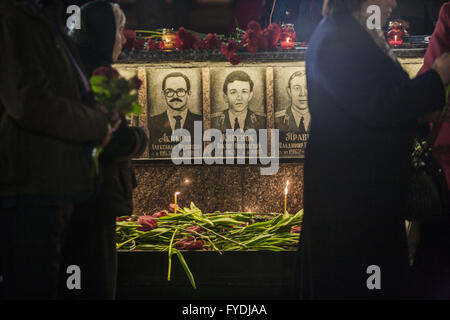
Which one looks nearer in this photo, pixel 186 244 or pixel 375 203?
pixel 375 203

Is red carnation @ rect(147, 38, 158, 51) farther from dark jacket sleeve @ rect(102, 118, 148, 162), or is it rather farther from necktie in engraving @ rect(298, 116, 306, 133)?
dark jacket sleeve @ rect(102, 118, 148, 162)

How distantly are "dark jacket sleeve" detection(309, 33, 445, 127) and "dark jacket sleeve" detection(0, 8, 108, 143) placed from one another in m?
1.08

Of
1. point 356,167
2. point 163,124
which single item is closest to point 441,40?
point 356,167

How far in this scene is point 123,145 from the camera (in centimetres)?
232

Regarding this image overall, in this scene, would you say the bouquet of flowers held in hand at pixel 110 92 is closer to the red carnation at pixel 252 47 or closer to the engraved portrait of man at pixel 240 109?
the red carnation at pixel 252 47

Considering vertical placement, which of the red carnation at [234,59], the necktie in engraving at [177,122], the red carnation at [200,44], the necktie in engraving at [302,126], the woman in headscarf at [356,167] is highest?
the red carnation at [200,44]

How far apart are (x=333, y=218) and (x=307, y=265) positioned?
0.94 feet

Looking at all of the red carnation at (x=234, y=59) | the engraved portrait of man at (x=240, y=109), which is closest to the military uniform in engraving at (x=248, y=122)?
the engraved portrait of man at (x=240, y=109)

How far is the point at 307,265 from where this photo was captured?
2.18m

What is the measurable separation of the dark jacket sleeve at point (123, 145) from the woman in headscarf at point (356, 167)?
91cm

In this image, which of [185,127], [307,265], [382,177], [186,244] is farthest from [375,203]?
[185,127]

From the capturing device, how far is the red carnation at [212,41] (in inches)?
164

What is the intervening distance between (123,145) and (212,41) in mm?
2138
